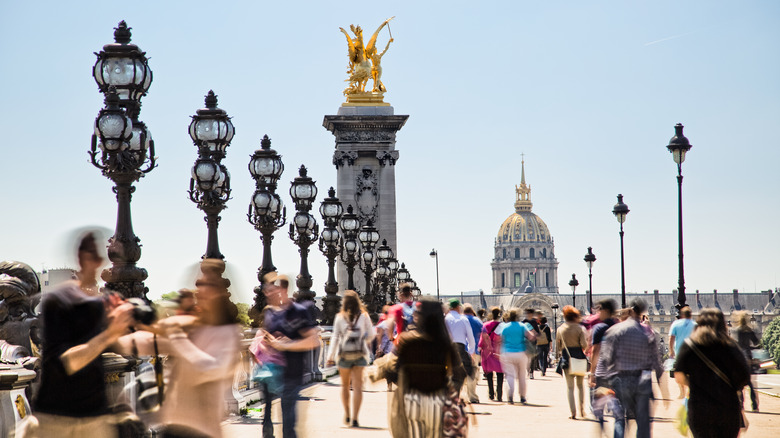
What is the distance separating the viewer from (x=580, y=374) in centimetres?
1773

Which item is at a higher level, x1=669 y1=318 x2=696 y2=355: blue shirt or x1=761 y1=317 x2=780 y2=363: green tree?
x1=669 y1=318 x2=696 y2=355: blue shirt

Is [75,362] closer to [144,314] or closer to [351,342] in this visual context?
[144,314]

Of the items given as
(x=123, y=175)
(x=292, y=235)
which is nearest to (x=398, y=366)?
(x=123, y=175)

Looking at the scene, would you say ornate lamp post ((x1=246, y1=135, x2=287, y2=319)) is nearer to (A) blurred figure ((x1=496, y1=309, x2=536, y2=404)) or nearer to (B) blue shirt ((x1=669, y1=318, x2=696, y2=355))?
(A) blurred figure ((x1=496, y1=309, x2=536, y2=404))

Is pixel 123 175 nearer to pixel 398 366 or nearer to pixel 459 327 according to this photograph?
pixel 398 366

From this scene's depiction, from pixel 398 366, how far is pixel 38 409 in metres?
3.51

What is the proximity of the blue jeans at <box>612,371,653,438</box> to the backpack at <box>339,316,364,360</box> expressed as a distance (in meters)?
4.43

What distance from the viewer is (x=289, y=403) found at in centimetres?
1161

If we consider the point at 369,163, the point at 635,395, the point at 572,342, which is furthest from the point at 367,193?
the point at 635,395

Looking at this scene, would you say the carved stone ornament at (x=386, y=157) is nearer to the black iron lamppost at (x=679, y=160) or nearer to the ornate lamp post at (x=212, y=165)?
the black iron lamppost at (x=679, y=160)

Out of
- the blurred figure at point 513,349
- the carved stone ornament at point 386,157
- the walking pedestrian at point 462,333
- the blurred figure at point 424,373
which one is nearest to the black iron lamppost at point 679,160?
the blurred figure at point 513,349

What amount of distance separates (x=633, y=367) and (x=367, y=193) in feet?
177

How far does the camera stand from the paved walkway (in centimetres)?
1502

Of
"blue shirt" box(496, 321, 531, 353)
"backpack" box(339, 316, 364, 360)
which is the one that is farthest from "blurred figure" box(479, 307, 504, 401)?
"backpack" box(339, 316, 364, 360)
